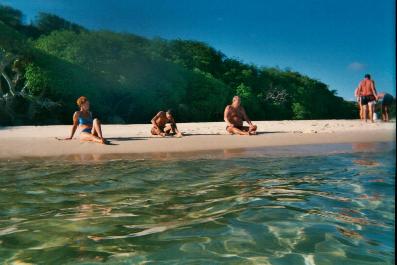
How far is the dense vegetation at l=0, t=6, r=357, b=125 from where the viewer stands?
56.0ft

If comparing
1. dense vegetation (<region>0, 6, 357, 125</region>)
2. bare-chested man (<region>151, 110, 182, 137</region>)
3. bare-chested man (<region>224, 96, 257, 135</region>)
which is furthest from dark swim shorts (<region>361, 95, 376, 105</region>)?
dense vegetation (<region>0, 6, 357, 125</region>)

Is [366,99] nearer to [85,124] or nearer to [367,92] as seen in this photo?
[367,92]

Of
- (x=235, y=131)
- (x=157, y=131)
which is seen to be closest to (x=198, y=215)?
(x=157, y=131)

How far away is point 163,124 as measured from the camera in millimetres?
10672

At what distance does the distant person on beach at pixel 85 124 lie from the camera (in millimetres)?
9016

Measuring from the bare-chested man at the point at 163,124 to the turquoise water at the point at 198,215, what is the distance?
4431 millimetres

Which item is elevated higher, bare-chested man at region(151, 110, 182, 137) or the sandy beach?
bare-chested man at region(151, 110, 182, 137)

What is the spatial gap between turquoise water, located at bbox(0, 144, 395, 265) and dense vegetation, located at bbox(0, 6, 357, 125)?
11.9 metres

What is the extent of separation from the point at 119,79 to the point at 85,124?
1070cm

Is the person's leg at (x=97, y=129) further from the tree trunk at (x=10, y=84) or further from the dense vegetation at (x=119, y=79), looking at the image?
the tree trunk at (x=10, y=84)

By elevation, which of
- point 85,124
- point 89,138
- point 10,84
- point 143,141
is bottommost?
point 143,141

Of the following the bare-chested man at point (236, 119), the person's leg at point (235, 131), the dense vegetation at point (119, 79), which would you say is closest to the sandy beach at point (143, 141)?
the person's leg at point (235, 131)

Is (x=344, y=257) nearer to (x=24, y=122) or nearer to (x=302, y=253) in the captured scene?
(x=302, y=253)

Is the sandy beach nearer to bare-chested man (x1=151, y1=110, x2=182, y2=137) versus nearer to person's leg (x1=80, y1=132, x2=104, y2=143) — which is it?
person's leg (x1=80, y1=132, x2=104, y2=143)
